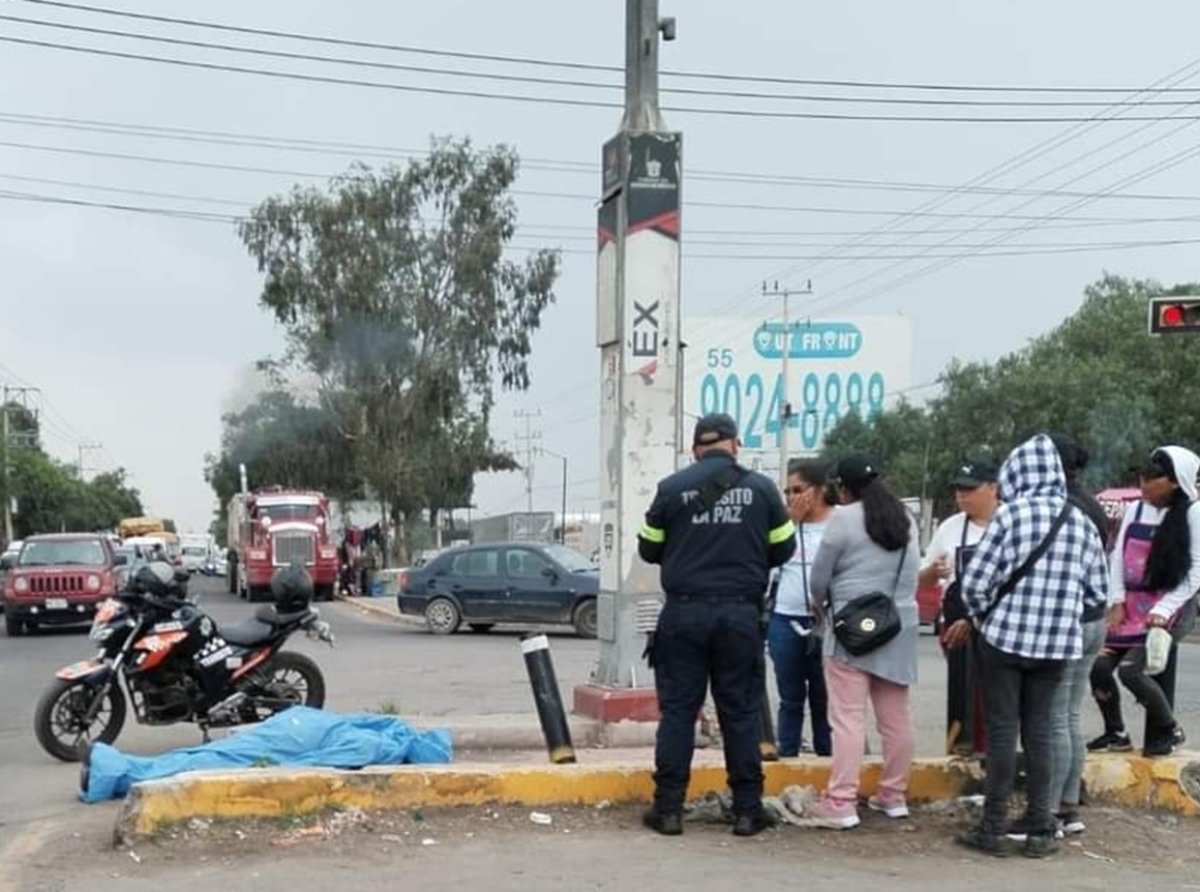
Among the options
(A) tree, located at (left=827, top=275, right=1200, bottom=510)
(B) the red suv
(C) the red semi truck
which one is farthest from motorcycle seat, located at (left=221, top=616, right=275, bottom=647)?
(A) tree, located at (left=827, top=275, right=1200, bottom=510)

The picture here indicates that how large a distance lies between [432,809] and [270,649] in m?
3.70

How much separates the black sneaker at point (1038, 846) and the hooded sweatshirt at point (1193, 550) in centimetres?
137

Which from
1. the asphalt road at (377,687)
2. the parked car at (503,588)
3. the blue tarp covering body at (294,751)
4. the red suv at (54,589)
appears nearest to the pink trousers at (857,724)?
the asphalt road at (377,687)

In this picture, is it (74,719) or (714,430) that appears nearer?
(714,430)

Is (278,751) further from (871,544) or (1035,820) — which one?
(1035,820)

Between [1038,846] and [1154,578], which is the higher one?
[1154,578]

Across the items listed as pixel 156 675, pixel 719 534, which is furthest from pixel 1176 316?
pixel 156 675

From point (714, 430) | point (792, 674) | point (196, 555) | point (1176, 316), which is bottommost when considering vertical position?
point (196, 555)

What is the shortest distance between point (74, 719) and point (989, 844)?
657cm

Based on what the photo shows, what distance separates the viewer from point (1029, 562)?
649 cm

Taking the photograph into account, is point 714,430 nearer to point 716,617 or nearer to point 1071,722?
point 716,617

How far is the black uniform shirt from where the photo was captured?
6707 mm

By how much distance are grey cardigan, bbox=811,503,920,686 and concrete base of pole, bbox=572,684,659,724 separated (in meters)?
2.70

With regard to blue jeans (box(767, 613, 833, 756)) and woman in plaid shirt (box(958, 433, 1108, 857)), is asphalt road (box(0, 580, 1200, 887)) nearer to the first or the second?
blue jeans (box(767, 613, 833, 756))
